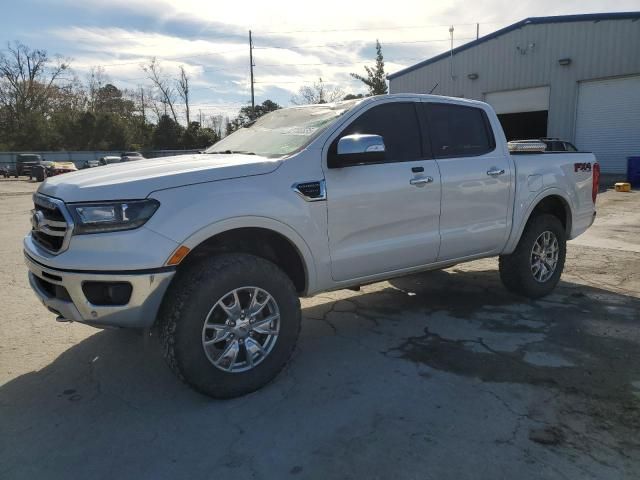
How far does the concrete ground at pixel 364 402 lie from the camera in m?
2.66

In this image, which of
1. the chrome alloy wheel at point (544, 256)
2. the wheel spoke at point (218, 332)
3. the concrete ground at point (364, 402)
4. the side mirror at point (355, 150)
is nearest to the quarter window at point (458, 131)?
the side mirror at point (355, 150)

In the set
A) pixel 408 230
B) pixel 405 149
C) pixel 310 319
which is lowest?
pixel 310 319

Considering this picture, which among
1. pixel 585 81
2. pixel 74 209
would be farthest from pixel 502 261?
pixel 585 81

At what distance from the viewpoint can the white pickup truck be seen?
2.98 meters

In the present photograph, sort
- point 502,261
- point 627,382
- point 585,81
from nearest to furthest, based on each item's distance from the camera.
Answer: point 627,382, point 502,261, point 585,81

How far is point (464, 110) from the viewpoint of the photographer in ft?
15.9

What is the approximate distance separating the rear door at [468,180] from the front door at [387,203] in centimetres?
15

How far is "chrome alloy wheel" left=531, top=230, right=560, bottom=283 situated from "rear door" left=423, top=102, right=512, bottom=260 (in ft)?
2.10

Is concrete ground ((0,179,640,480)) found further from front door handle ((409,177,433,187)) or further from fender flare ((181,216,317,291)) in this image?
front door handle ((409,177,433,187))

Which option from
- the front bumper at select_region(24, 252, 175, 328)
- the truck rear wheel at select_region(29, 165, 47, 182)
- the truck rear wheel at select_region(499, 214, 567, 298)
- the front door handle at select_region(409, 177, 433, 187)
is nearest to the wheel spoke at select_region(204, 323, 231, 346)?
the front bumper at select_region(24, 252, 175, 328)

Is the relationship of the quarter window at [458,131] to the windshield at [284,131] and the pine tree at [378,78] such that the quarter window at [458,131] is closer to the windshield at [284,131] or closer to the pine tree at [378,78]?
the windshield at [284,131]

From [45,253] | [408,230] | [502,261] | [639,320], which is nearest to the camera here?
[45,253]

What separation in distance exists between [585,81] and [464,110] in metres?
19.5

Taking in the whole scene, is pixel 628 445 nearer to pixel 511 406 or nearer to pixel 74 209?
pixel 511 406
